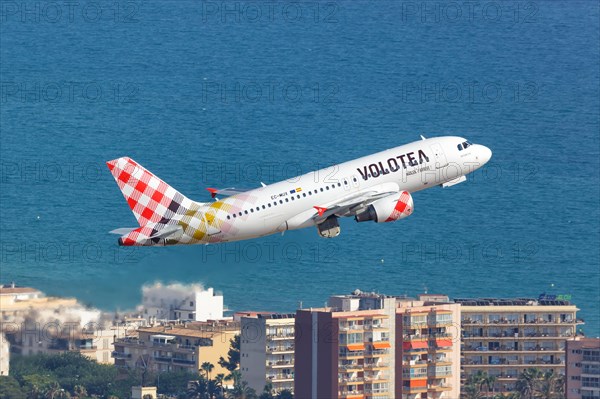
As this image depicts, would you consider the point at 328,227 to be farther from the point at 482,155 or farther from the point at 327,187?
the point at 482,155

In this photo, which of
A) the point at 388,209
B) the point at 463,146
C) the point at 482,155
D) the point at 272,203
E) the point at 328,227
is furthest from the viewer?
the point at 482,155

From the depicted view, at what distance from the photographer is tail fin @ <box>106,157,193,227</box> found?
13862cm

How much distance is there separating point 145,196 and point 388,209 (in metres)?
21.5

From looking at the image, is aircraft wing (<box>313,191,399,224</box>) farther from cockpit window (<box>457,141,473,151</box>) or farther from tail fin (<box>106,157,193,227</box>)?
cockpit window (<box>457,141,473,151</box>)

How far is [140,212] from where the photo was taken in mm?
138875

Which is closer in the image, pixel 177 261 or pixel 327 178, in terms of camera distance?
pixel 327 178

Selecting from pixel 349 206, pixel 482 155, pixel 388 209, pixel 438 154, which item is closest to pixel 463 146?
pixel 482 155

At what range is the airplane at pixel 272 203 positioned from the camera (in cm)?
13688

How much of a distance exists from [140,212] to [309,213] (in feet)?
48.5

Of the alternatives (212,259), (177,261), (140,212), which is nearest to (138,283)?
(212,259)

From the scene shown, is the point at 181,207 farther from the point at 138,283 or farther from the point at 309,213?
the point at 138,283

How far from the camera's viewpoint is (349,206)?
140000 millimetres

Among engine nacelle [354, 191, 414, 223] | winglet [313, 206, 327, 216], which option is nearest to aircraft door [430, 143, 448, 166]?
engine nacelle [354, 191, 414, 223]

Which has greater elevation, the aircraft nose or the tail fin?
the aircraft nose
